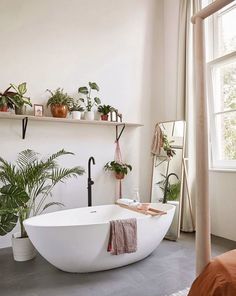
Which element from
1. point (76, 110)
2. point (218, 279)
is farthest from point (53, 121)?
point (218, 279)

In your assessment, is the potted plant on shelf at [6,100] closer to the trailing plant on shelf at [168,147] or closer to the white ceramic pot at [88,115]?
the white ceramic pot at [88,115]

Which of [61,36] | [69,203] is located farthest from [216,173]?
[61,36]

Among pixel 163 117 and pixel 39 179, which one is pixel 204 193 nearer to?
pixel 39 179

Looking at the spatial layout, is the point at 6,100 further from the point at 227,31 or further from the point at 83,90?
the point at 227,31

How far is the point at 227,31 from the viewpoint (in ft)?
11.0

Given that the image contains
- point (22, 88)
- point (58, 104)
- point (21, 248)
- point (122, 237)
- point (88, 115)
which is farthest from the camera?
point (88, 115)

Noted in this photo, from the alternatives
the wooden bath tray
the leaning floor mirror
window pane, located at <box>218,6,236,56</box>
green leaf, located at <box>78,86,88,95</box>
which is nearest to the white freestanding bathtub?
the wooden bath tray

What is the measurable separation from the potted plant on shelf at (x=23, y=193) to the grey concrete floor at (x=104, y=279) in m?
0.20

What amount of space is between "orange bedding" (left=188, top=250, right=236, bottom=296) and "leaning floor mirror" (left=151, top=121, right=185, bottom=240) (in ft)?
6.90

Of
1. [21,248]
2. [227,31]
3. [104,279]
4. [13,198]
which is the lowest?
[104,279]

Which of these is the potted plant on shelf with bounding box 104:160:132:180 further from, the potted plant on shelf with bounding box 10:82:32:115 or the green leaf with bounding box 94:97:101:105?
the potted plant on shelf with bounding box 10:82:32:115

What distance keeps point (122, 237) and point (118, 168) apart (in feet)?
4.29

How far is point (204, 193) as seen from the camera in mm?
1248

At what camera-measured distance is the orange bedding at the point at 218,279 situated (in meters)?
1.02
